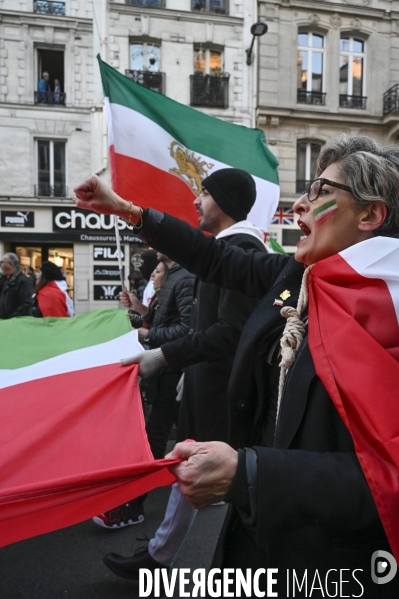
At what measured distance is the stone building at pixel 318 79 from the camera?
16609 mm

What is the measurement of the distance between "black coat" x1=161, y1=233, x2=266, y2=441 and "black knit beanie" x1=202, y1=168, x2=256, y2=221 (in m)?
0.25

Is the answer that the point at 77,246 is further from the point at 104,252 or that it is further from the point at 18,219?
the point at 18,219

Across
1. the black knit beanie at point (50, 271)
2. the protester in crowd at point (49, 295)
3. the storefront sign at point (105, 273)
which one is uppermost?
the black knit beanie at point (50, 271)

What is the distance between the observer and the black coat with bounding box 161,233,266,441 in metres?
2.53

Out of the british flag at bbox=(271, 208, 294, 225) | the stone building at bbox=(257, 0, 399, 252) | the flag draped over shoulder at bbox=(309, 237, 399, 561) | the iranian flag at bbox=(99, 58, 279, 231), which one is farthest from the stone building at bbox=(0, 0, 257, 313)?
the flag draped over shoulder at bbox=(309, 237, 399, 561)

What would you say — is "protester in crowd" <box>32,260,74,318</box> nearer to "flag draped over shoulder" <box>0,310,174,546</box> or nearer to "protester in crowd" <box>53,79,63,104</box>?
"flag draped over shoulder" <box>0,310,174,546</box>

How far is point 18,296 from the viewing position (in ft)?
21.6

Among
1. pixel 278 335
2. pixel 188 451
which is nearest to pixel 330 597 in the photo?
pixel 188 451

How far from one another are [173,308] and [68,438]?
2.15 meters

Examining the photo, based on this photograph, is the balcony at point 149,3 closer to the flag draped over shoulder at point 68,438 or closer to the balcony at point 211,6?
the balcony at point 211,6

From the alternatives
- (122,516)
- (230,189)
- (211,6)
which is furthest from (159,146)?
(211,6)

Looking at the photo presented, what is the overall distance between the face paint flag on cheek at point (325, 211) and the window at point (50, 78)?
55.4 ft

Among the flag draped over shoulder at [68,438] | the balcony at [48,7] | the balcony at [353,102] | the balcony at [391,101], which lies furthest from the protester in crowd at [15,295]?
the balcony at [391,101]

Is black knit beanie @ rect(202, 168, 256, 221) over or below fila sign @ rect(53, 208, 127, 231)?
below
